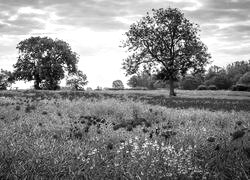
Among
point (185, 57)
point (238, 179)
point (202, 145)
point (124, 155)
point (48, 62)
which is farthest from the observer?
point (48, 62)

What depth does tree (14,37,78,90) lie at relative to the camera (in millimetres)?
51969

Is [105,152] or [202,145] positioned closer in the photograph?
[105,152]

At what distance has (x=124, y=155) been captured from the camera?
4.57m

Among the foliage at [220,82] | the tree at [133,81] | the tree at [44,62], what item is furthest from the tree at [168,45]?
the tree at [133,81]

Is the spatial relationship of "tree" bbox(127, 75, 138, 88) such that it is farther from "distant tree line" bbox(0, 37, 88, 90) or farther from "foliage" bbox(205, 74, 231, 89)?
"distant tree line" bbox(0, 37, 88, 90)

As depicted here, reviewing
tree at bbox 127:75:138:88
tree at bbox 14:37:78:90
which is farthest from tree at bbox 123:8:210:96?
tree at bbox 127:75:138:88

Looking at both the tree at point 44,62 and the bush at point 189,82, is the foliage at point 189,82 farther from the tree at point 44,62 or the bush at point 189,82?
the tree at point 44,62

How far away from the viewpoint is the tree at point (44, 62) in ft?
171

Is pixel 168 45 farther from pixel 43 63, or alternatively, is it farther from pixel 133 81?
pixel 133 81

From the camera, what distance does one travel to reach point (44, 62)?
52500 mm

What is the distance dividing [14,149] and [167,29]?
110 feet

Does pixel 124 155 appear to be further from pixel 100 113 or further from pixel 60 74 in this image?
pixel 60 74

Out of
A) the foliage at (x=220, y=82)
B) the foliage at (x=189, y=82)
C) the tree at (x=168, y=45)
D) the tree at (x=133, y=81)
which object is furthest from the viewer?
the tree at (x=133, y=81)

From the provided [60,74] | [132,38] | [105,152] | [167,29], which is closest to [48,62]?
[60,74]
